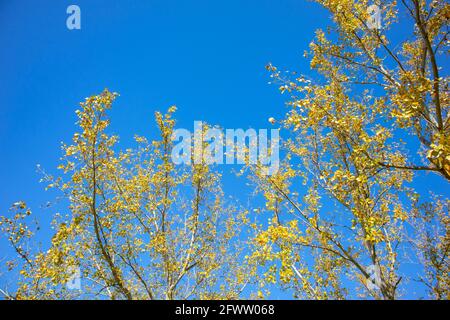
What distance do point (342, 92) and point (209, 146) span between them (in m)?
8.36

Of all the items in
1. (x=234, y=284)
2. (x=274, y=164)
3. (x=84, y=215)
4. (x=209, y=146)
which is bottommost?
(x=234, y=284)

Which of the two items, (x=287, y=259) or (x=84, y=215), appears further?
(x=84, y=215)

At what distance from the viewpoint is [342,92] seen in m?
14.3

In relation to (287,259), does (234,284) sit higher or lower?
lower

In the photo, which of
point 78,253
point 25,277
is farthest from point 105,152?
point 25,277

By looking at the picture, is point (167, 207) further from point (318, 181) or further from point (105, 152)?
point (318, 181)

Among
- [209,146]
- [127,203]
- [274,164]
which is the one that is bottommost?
[127,203]

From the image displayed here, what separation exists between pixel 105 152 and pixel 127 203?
306 centimetres
